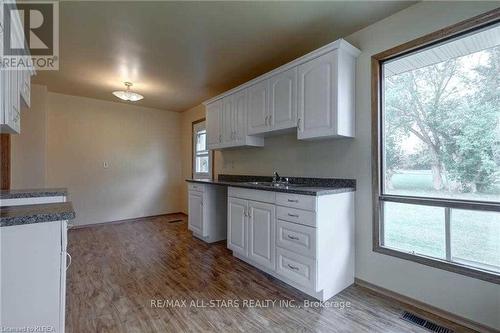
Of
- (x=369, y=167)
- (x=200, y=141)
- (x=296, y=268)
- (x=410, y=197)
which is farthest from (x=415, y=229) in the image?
(x=200, y=141)

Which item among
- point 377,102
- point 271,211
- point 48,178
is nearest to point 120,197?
point 48,178

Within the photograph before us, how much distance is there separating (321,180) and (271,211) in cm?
68

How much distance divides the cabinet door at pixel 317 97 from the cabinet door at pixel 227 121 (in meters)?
1.29

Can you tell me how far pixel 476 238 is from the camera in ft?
5.65

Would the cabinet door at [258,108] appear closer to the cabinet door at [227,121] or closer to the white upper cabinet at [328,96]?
the cabinet door at [227,121]

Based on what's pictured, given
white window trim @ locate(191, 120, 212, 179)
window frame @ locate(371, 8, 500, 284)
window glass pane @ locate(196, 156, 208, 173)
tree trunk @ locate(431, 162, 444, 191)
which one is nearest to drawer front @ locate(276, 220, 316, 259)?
window frame @ locate(371, 8, 500, 284)

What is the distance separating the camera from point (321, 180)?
2.61 metres

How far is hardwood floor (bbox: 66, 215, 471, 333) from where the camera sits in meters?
1.73

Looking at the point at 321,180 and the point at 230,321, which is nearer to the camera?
the point at 230,321

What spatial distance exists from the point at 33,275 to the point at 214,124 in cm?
303

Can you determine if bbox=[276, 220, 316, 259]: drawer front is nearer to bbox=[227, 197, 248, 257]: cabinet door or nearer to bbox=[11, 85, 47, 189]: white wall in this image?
bbox=[227, 197, 248, 257]: cabinet door

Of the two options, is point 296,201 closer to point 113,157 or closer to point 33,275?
point 33,275

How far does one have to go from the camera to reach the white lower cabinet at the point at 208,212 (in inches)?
141

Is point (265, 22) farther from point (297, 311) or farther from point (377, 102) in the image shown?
point (297, 311)
